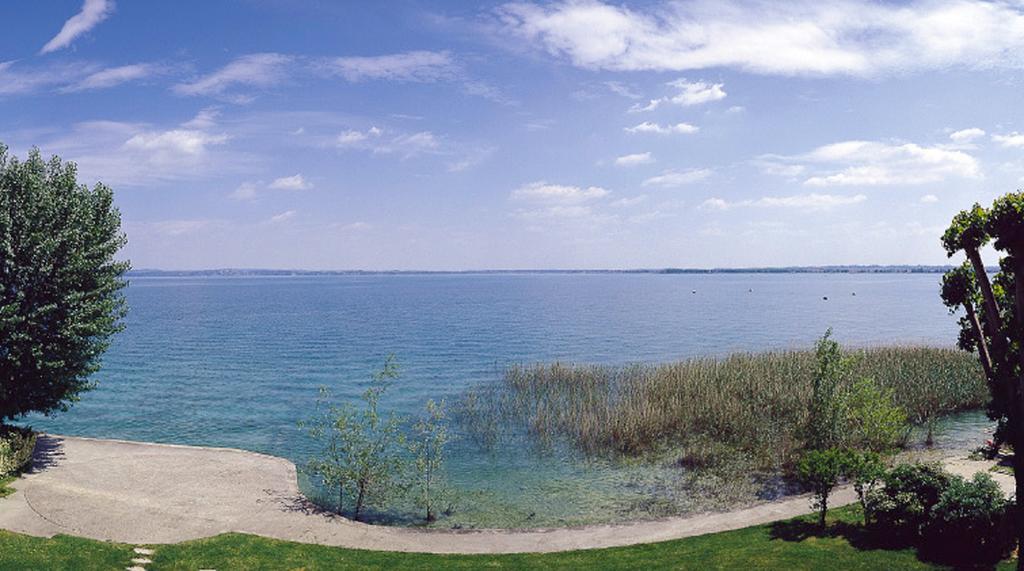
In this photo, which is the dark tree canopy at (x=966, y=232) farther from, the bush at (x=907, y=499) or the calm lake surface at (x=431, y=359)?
the calm lake surface at (x=431, y=359)

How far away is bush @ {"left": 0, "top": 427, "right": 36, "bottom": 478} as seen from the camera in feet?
80.9

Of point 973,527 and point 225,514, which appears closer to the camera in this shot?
point 973,527

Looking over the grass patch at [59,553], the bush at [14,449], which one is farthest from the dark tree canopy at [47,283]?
the grass patch at [59,553]

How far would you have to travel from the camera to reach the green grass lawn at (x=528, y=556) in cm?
1736

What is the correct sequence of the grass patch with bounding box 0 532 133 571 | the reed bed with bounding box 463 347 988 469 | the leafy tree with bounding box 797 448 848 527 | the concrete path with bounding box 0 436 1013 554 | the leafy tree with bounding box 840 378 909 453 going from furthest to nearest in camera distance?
the reed bed with bounding box 463 347 988 469
the leafy tree with bounding box 840 378 909 453
the concrete path with bounding box 0 436 1013 554
the leafy tree with bounding box 797 448 848 527
the grass patch with bounding box 0 532 133 571

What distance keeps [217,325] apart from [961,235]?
332 ft

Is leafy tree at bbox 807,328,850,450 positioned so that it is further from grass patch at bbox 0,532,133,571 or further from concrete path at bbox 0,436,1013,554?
grass patch at bbox 0,532,133,571

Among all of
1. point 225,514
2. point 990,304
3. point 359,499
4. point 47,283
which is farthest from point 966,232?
point 47,283

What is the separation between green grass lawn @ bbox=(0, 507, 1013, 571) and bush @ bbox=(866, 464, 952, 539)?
79 centimetres

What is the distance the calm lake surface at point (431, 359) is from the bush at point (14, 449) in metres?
9.60

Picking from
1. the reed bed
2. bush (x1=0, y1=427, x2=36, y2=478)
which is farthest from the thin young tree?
bush (x1=0, y1=427, x2=36, y2=478)

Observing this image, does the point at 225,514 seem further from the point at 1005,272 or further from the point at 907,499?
the point at 1005,272

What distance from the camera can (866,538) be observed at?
1925cm

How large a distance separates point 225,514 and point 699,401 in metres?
25.8
